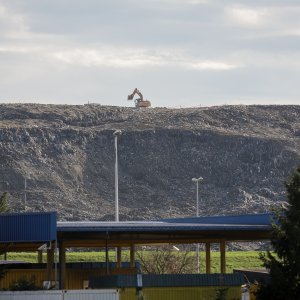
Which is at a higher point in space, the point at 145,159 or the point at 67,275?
the point at 145,159

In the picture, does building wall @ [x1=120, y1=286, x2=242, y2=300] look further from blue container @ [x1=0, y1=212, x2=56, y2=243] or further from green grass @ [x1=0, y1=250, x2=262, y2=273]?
green grass @ [x1=0, y1=250, x2=262, y2=273]

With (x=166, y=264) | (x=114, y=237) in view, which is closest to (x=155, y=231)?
(x=114, y=237)

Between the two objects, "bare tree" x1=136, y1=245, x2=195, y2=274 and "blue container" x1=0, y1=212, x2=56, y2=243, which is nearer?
"blue container" x1=0, y1=212, x2=56, y2=243


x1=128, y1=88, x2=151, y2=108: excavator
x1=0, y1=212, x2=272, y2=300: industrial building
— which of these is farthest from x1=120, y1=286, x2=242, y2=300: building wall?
x1=128, y1=88, x2=151, y2=108: excavator

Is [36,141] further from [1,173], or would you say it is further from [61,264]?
[61,264]

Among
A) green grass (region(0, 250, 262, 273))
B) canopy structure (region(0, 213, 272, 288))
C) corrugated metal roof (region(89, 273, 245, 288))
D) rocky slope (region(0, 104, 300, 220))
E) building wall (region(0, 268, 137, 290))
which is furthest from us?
rocky slope (region(0, 104, 300, 220))

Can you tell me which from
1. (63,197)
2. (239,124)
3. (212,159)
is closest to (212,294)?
(63,197)

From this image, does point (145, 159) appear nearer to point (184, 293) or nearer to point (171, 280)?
point (171, 280)

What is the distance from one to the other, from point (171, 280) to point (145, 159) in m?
102

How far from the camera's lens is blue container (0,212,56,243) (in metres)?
43.9

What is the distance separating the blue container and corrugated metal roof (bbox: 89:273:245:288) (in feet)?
8.98

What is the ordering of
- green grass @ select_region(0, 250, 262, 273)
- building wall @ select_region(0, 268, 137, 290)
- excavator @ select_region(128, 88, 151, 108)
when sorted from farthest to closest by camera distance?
excavator @ select_region(128, 88, 151, 108), green grass @ select_region(0, 250, 262, 273), building wall @ select_region(0, 268, 137, 290)

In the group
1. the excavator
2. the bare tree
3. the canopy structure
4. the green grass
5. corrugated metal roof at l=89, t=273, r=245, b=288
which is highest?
the excavator

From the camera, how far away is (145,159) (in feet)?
481
